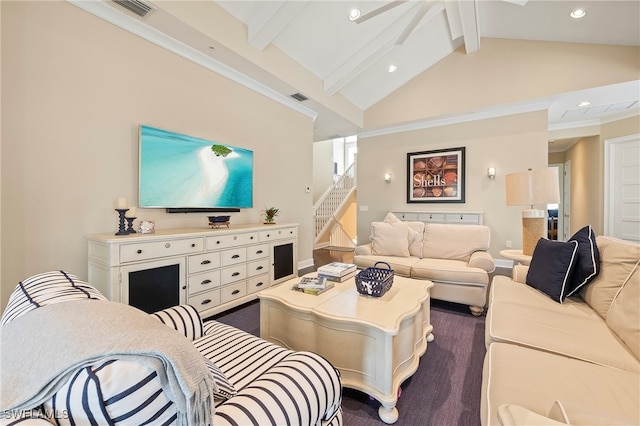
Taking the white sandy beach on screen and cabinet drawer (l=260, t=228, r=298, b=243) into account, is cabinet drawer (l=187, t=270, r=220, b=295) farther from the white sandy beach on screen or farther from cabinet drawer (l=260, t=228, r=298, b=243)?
the white sandy beach on screen

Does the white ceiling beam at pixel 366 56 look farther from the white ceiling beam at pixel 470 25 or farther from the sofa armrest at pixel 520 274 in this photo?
the sofa armrest at pixel 520 274

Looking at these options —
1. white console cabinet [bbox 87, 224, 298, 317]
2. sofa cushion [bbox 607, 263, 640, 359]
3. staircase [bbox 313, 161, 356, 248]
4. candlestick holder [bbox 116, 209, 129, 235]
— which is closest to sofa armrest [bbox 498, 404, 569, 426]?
sofa cushion [bbox 607, 263, 640, 359]

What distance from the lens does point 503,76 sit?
4.48 meters

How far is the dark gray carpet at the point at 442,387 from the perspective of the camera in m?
1.47

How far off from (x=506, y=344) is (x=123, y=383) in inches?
62.7

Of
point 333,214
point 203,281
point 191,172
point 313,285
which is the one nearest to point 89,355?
point 313,285

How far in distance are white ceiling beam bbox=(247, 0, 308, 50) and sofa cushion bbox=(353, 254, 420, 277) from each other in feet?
9.63

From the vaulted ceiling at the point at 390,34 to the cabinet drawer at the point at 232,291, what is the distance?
2.63 m

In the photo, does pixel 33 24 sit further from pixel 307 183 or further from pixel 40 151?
pixel 307 183

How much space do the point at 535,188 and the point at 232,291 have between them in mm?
3290

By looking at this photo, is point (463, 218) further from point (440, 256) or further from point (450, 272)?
point (450, 272)

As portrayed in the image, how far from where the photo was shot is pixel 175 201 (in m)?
2.89

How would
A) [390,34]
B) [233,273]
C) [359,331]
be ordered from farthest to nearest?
[390,34]
[233,273]
[359,331]

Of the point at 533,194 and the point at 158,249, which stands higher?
the point at 533,194
